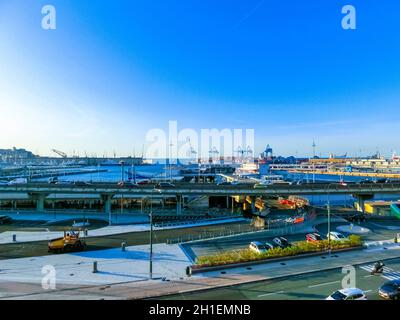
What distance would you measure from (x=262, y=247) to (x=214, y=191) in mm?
16750

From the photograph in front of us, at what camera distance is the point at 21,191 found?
34656 millimetres

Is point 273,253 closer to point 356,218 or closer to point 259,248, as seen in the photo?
point 259,248

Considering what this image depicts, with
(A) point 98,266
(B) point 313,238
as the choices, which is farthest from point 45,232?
(B) point 313,238

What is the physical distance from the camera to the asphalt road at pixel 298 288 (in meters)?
11.7

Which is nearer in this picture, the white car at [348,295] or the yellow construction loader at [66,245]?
the white car at [348,295]

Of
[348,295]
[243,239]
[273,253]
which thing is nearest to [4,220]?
[243,239]

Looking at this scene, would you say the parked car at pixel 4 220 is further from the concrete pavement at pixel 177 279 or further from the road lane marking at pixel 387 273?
the road lane marking at pixel 387 273

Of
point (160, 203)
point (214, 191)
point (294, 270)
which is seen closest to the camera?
point (294, 270)

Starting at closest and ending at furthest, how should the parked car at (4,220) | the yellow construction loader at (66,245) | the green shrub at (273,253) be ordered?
the green shrub at (273,253), the yellow construction loader at (66,245), the parked car at (4,220)

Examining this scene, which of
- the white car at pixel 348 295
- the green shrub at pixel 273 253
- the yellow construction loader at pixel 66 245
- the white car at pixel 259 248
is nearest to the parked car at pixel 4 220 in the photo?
the yellow construction loader at pixel 66 245

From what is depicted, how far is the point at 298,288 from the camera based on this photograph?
494 inches

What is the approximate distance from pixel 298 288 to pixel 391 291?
3.81 metres

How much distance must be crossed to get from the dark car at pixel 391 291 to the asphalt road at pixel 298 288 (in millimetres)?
Answer: 308

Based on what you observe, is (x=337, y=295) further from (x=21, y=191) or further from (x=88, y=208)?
(x=21, y=191)
